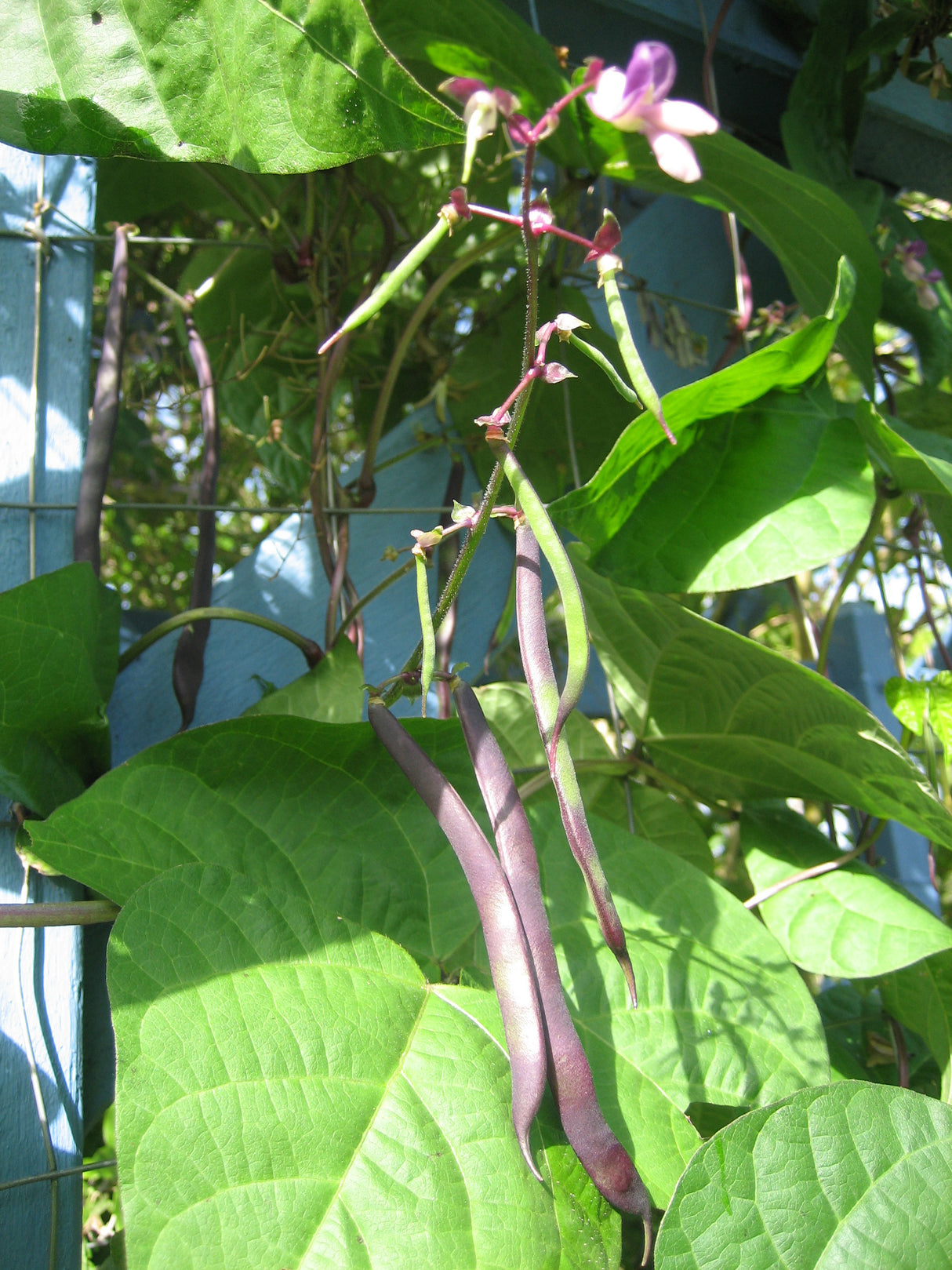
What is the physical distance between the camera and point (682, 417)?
617 millimetres

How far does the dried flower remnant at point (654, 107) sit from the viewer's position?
317 millimetres

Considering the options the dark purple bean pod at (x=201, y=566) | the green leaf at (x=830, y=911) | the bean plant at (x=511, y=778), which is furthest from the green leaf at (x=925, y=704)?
the dark purple bean pod at (x=201, y=566)

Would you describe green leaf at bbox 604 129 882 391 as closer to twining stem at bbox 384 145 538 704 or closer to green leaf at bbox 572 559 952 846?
green leaf at bbox 572 559 952 846

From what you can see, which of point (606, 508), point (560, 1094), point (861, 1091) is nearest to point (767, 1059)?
point (861, 1091)

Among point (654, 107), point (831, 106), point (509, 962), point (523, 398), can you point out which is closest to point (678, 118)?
point (654, 107)

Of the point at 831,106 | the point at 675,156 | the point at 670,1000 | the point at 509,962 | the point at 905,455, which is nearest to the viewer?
the point at 675,156

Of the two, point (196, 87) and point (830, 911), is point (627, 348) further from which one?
point (830, 911)

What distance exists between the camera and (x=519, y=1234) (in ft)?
1.37

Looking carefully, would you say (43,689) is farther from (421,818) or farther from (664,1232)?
(664,1232)

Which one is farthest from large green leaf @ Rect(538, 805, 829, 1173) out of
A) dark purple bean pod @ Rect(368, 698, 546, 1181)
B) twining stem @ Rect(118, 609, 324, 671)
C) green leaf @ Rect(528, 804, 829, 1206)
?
twining stem @ Rect(118, 609, 324, 671)

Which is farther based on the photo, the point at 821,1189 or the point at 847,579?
the point at 847,579

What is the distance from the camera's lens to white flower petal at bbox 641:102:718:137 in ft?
Result: 1.04

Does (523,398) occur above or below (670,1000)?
above

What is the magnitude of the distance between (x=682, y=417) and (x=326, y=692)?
320 millimetres
